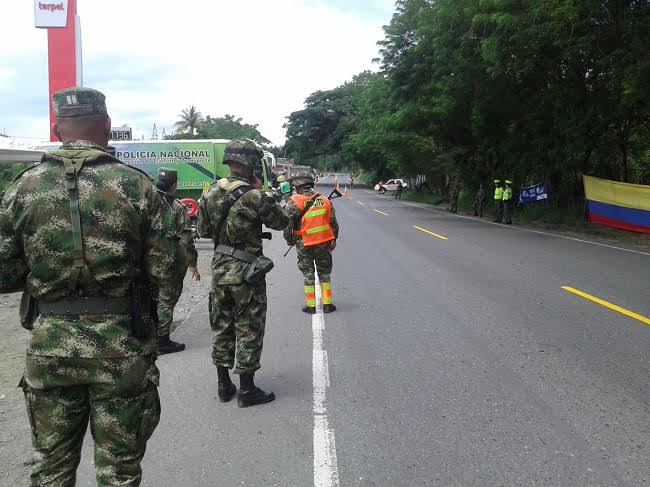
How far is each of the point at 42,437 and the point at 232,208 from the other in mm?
2236

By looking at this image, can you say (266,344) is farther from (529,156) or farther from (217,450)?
(529,156)

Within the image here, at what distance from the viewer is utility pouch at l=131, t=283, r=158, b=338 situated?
7.60ft

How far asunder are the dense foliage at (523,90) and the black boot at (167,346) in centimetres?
1295

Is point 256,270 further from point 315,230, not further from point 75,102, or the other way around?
point 315,230

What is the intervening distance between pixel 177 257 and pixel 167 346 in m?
3.50

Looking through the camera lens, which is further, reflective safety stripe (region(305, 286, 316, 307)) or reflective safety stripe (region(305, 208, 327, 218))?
reflective safety stripe (region(305, 286, 316, 307))

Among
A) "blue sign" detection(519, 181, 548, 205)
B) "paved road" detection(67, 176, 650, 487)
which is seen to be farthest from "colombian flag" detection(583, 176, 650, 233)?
"paved road" detection(67, 176, 650, 487)

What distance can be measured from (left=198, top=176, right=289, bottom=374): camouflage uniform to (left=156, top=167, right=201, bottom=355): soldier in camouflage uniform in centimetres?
27

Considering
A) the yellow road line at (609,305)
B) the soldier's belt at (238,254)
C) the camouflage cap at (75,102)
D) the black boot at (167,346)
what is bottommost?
the black boot at (167,346)

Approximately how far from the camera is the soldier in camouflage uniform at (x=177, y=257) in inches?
94.2

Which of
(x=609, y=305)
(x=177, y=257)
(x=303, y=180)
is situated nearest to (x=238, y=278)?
(x=177, y=257)

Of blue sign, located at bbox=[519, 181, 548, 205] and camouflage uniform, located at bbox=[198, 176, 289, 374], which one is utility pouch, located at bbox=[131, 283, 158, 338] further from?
blue sign, located at bbox=[519, 181, 548, 205]

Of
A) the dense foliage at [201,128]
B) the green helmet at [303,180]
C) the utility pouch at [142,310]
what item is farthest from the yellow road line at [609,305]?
the dense foliage at [201,128]

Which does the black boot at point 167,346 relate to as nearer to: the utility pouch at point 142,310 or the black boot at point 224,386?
the black boot at point 224,386
